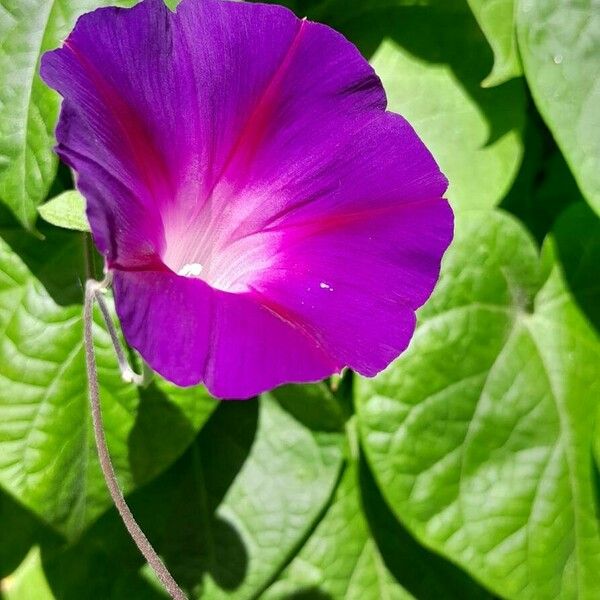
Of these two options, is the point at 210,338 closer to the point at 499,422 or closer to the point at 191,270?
the point at 191,270

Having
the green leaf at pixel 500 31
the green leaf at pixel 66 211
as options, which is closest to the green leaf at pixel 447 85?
the green leaf at pixel 500 31

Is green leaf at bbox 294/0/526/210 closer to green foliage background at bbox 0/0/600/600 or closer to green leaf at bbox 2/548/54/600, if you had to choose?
green foliage background at bbox 0/0/600/600

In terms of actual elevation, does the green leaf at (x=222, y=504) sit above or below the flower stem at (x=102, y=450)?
below

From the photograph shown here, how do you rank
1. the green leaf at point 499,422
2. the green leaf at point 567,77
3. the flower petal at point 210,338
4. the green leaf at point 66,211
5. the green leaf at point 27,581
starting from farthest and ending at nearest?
the green leaf at point 27,581, the green leaf at point 499,422, the green leaf at point 567,77, the green leaf at point 66,211, the flower petal at point 210,338

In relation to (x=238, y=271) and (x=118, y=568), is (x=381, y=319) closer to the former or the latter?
(x=238, y=271)

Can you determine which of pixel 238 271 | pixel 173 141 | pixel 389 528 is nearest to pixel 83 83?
pixel 173 141

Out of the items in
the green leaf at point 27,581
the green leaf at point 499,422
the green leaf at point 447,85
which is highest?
the green leaf at point 447,85

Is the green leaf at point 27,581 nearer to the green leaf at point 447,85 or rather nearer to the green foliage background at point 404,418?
the green foliage background at point 404,418
